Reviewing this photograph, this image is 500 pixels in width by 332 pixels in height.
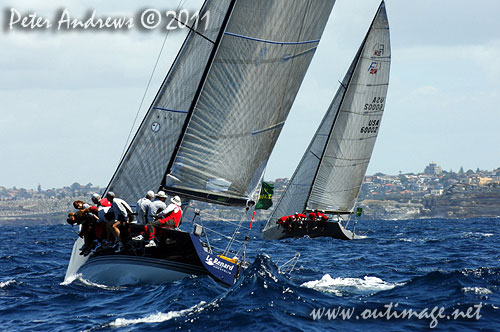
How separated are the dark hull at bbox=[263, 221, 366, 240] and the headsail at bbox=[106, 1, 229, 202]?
55.5 feet

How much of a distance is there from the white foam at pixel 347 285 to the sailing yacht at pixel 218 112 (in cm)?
175

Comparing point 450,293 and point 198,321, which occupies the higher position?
point 450,293

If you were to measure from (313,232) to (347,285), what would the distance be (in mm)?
16475

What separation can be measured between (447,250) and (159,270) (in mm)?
14793

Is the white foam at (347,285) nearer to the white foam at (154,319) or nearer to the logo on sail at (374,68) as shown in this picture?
the white foam at (154,319)

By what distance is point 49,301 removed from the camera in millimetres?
12109

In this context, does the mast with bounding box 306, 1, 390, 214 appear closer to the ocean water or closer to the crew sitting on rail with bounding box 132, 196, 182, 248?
the ocean water

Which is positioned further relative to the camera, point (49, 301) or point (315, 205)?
point (315, 205)

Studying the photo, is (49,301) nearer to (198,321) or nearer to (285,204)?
(198,321)

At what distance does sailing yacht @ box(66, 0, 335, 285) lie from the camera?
13695mm

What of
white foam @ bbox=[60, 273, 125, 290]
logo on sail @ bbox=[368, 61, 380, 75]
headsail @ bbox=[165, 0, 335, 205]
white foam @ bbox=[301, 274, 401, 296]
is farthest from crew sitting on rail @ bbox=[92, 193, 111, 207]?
logo on sail @ bbox=[368, 61, 380, 75]

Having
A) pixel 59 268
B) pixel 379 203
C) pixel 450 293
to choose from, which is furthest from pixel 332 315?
pixel 379 203

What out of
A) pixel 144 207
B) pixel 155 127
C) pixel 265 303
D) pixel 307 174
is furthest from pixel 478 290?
pixel 307 174

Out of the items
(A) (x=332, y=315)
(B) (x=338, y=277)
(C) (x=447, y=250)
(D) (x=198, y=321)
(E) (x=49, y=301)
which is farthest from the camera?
(C) (x=447, y=250)
